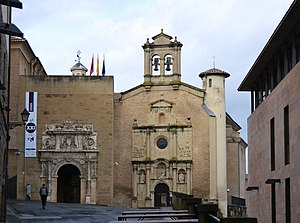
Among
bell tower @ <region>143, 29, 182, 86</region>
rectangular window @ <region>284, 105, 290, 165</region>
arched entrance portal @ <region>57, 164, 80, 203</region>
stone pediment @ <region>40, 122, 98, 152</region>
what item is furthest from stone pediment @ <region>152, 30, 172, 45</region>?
rectangular window @ <region>284, 105, 290, 165</region>

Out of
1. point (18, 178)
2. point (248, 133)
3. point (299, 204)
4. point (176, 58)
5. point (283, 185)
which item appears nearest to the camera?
point (299, 204)

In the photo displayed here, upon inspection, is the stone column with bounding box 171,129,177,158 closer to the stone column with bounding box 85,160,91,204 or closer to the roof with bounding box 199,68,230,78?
the roof with bounding box 199,68,230,78

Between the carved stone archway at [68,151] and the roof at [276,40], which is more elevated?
the roof at [276,40]

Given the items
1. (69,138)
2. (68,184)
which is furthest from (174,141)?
(68,184)

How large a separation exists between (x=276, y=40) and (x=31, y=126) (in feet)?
87.1

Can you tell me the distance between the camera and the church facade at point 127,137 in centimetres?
4944

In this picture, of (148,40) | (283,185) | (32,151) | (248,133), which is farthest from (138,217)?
(148,40)

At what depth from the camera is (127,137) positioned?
5244cm

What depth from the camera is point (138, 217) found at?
1184cm

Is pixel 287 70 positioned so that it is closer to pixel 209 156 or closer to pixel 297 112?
pixel 297 112

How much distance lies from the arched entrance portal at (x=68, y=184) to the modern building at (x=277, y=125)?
63.6 ft

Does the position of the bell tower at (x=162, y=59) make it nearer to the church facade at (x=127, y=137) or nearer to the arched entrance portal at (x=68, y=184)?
the church facade at (x=127, y=137)

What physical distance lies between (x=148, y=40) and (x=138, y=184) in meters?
10.6

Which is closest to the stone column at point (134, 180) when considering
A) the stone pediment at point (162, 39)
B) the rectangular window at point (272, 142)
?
the stone pediment at point (162, 39)
